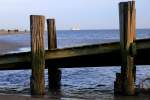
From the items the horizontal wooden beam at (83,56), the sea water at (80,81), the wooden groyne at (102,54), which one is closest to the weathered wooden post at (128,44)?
the wooden groyne at (102,54)

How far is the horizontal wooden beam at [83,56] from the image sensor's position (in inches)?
435

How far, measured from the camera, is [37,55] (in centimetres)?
1106

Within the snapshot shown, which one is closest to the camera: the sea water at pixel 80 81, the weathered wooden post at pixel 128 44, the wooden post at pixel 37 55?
the weathered wooden post at pixel 128 44

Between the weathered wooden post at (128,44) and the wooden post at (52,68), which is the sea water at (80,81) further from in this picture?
the weathered wooden post at (128,44)

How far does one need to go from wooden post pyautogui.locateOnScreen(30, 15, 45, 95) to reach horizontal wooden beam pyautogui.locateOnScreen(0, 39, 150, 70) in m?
0.32

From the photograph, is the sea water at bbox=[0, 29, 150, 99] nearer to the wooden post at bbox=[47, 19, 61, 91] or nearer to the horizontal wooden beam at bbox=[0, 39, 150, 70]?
the wooden post at bbox=[47, 19, 61, 91]

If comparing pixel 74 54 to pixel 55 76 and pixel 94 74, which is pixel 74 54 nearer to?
pixel 55 76

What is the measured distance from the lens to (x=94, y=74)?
17703mm

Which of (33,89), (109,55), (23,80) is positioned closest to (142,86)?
(109,55)

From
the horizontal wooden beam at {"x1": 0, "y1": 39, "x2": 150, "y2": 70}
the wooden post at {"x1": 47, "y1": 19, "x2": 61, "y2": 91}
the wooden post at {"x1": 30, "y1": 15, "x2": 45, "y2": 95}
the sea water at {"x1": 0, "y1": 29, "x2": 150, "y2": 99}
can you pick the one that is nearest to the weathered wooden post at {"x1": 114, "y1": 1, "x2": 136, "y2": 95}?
the horizontal wooden beam at {"x1": 0, "y1": 39, "x2": 150, "y2": 70}

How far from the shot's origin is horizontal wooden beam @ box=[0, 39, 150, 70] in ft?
36.2

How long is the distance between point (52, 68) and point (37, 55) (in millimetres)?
2069

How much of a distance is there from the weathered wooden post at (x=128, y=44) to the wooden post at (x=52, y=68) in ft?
8.59

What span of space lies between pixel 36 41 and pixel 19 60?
90cm
